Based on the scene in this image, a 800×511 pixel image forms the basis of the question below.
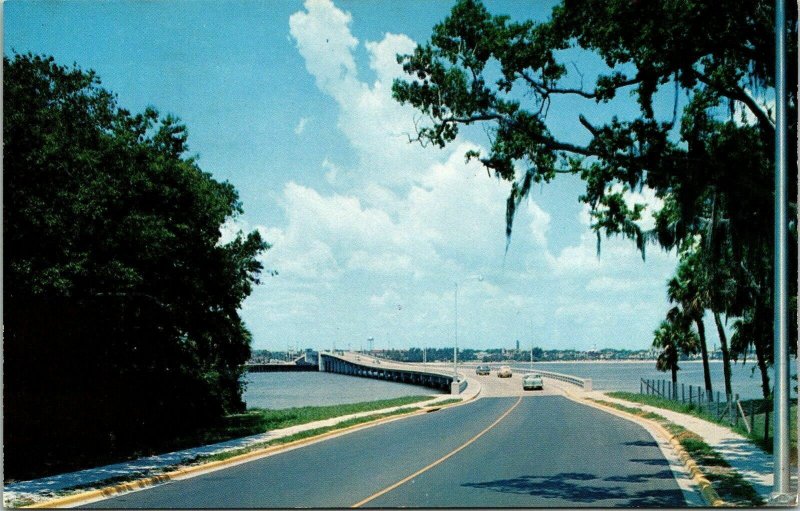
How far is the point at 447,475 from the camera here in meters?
14.6

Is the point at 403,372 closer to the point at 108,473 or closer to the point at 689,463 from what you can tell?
the point at 689,463

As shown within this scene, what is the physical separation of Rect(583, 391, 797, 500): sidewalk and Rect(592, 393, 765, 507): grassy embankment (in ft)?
0.53

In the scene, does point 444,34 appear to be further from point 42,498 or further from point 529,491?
point 42,498

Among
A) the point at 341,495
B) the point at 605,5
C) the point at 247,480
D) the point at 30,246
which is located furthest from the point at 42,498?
the point at 605,5

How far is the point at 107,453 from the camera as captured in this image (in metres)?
19.8

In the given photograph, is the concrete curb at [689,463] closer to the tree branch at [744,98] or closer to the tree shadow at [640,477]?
the tree shadow at [640,477]

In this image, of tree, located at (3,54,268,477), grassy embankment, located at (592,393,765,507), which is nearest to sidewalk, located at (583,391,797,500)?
grassy embankment, located at (592,393,765,507)

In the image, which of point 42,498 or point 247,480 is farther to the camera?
point 247,480

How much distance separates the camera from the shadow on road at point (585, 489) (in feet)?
38.8

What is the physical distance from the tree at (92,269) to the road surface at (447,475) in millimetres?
5312

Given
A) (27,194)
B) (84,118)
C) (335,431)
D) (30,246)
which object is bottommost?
(335,431)

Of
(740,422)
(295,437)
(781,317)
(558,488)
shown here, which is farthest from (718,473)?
(740,422)

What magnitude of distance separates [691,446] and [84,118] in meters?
19.1

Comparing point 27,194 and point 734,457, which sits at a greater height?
point 27,194
